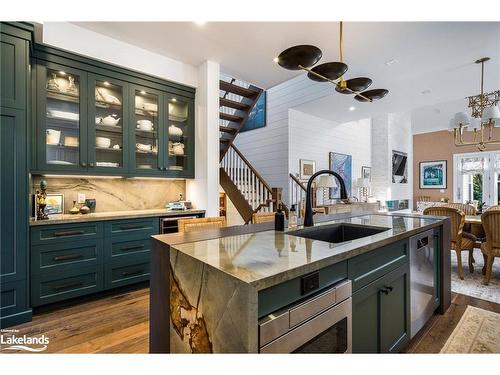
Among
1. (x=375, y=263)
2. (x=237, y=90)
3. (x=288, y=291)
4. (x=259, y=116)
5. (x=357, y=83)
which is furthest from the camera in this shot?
(x=259, y=116)

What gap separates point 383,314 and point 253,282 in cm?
117

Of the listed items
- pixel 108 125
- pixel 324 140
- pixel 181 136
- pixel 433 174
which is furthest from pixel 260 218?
pixel 433 174

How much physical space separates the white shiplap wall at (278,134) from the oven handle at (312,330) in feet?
14.5

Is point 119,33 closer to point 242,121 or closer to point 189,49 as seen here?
point 189,49

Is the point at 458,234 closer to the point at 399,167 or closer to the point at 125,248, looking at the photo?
the point at 125,248

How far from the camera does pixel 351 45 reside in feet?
10.3

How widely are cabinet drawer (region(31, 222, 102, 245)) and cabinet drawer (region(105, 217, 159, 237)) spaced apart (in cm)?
11

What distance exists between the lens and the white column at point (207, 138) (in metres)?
3.57

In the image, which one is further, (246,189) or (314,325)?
(246,189)

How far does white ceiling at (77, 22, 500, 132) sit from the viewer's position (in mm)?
2779
